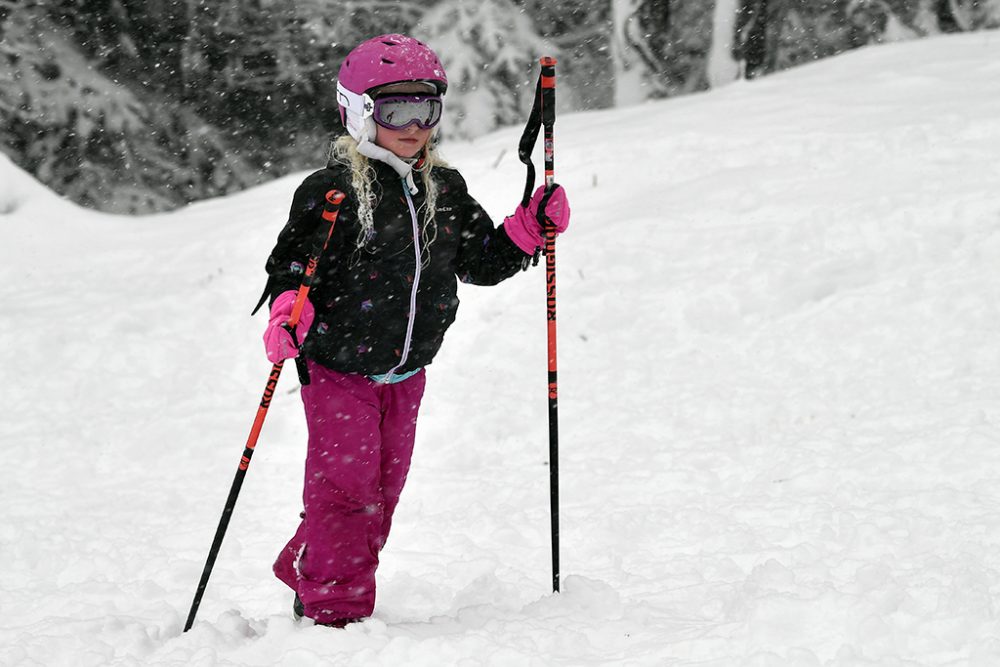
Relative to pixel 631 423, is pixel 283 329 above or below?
above

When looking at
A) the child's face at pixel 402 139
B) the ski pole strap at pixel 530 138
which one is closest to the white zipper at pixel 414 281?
the child's face at pixel 402 139

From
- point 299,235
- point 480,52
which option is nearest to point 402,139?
point 299,235

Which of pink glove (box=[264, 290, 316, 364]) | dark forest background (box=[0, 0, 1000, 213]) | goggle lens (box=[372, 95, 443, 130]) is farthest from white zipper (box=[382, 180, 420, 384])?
dark forest background (box=[0, 0, 1000, 213])

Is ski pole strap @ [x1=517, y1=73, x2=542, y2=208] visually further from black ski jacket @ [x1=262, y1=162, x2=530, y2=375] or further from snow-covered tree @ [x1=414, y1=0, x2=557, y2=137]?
snow-covered tree @ [x1=414, y1=0, x2=557, y2=137]

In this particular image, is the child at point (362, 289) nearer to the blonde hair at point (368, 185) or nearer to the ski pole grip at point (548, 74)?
the blonde hair at point (368, 185)

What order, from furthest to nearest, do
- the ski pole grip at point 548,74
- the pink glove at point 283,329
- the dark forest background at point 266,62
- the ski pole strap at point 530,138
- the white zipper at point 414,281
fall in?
the dark forest background at point 266,62 → the ski pole strap at point 530,138 → the ski pole grip at point 548,74 → the white zipper at point 414,281 → the pink glove at point 283,329

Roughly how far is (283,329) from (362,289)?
37 cm

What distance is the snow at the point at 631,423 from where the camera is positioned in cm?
356

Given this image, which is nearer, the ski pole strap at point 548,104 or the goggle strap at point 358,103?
the goggle strap at point 358,103

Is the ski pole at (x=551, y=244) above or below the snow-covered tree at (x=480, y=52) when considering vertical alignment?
above

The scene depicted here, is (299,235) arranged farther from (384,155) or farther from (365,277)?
(384,155)

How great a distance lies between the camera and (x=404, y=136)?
3.82m

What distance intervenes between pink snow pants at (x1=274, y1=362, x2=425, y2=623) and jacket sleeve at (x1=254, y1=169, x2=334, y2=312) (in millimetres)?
354

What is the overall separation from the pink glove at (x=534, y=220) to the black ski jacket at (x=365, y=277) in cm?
32
